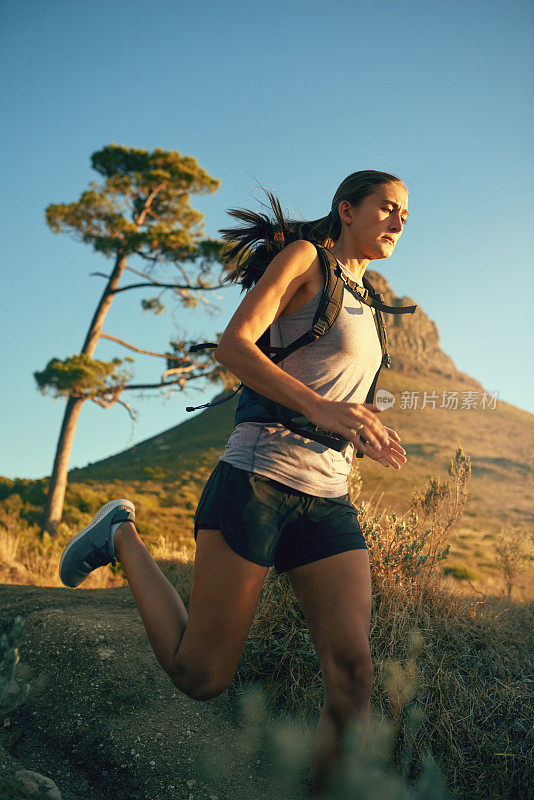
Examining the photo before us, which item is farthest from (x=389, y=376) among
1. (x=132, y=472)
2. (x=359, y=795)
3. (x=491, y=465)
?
(x=359, y=795)

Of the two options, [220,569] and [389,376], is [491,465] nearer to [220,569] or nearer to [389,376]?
[389,376]

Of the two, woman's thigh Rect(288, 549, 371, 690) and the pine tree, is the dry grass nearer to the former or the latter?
woman's thigh Rect(288, 549, 371, 690)

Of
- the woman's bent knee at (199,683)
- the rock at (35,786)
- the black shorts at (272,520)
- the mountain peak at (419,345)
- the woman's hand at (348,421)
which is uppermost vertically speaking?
the mountain peak at (419,345)

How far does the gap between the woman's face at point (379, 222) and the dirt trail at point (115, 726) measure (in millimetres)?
2540

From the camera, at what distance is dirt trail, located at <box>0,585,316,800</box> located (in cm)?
262

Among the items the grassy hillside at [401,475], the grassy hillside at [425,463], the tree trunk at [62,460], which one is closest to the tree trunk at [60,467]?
the tree trunk at [62,460]

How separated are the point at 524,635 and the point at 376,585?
1.32 metres

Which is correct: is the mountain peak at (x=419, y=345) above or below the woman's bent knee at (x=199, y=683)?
above

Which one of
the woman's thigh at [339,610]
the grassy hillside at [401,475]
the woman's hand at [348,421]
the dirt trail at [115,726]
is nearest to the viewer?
the woman's hand at [348,421]

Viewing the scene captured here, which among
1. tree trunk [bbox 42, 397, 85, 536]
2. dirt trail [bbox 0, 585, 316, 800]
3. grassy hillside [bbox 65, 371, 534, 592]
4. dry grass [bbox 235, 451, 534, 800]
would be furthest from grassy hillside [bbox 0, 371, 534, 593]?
dirt trail [bbox 0, 585, 316, 800]

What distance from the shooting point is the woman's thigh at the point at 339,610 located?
194 cm

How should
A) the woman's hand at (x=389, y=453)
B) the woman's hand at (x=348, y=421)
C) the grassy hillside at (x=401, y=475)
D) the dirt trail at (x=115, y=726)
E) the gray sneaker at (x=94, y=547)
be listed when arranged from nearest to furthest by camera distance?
the woman's hand at (x=348, y=421) < the woman's hand at (x=389, y=453) < the gray sneaker at (x=94, y=547) < the dirt trail at (x=115, y=726) < the grassy hillside at (x=401, y=475)

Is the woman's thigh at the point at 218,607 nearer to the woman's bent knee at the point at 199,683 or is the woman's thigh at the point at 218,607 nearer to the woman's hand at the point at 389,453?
the woman's bent knee at the point at 199,683

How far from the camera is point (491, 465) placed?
139 ft
